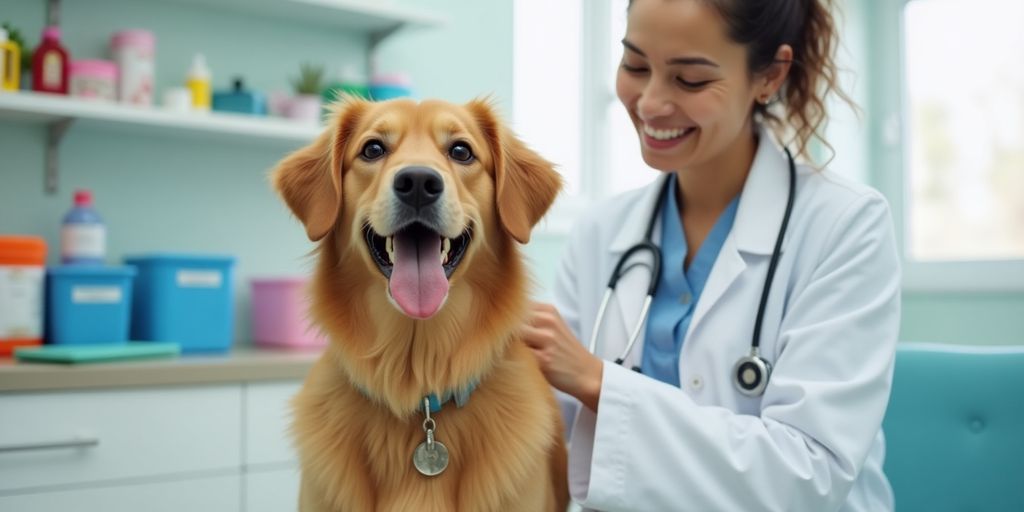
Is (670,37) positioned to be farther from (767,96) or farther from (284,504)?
(284,504)

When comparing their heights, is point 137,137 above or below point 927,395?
above

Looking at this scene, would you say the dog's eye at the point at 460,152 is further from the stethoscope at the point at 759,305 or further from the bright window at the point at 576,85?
the bright window at the point at 576,85

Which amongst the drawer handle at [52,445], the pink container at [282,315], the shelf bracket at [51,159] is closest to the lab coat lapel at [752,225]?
the drawer handle at [52,445]

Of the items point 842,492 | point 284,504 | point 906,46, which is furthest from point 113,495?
point 906,46

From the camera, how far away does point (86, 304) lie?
2.14 metres

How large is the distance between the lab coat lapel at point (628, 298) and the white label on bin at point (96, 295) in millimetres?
1358

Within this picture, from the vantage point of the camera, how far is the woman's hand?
1272 millimetres

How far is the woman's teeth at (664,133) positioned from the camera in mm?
1440

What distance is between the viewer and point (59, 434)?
5.73ft

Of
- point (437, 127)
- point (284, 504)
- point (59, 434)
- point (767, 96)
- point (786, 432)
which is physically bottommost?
point (284, 504)

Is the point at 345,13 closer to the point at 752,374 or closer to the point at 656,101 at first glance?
the point at 656,101

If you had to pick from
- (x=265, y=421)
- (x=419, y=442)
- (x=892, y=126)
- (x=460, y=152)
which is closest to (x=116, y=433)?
(x=265, y=421)

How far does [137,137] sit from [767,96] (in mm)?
1832

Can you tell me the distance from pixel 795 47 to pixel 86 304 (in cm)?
180
